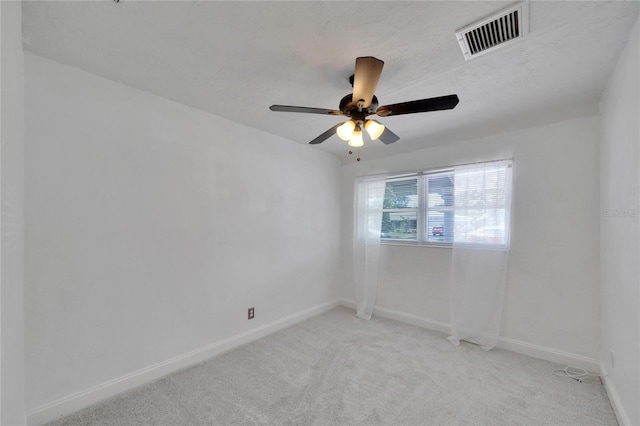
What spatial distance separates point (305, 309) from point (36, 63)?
332cm

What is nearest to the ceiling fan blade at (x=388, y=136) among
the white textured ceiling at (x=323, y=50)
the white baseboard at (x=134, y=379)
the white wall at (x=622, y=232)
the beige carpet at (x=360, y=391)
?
the white textured ceiling at (x=323, y=50)

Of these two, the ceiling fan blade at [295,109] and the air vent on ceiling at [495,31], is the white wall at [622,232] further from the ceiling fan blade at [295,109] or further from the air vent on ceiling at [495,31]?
the ceiling fan blade at [295,109]

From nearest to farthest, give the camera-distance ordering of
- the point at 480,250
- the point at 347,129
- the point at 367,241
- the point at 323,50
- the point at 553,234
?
the point at 323,50 < the point at 347,129 < the point at 553,234 < the point at 480,250 < the point at 367,241

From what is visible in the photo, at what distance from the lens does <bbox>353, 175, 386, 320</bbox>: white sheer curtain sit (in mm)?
3660

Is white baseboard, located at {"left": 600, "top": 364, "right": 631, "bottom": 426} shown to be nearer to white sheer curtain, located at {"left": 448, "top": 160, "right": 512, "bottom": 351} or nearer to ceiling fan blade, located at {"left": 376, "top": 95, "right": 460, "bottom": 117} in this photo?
white sheer curtain, located at {"left": 448, "top": 160, "right": 512, "bottom": 351}

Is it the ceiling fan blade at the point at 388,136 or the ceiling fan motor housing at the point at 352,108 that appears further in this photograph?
the ceiling fan blade at the point at 388,136

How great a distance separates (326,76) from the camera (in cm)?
190

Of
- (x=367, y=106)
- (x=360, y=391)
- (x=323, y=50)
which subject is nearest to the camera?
(x=323, y=50)

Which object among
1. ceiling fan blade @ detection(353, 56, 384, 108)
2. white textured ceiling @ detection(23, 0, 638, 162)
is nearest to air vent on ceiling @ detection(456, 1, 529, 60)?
white textured ceiling @ detection(23, 0, 638, 162)

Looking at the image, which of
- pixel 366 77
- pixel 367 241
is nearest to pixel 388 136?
pixel 366 77

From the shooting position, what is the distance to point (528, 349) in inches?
103

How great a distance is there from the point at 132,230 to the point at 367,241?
2691 mm

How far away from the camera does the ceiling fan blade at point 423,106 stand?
1541 millimetres

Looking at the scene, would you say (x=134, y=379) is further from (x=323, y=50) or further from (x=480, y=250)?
(x=480, y=250)
